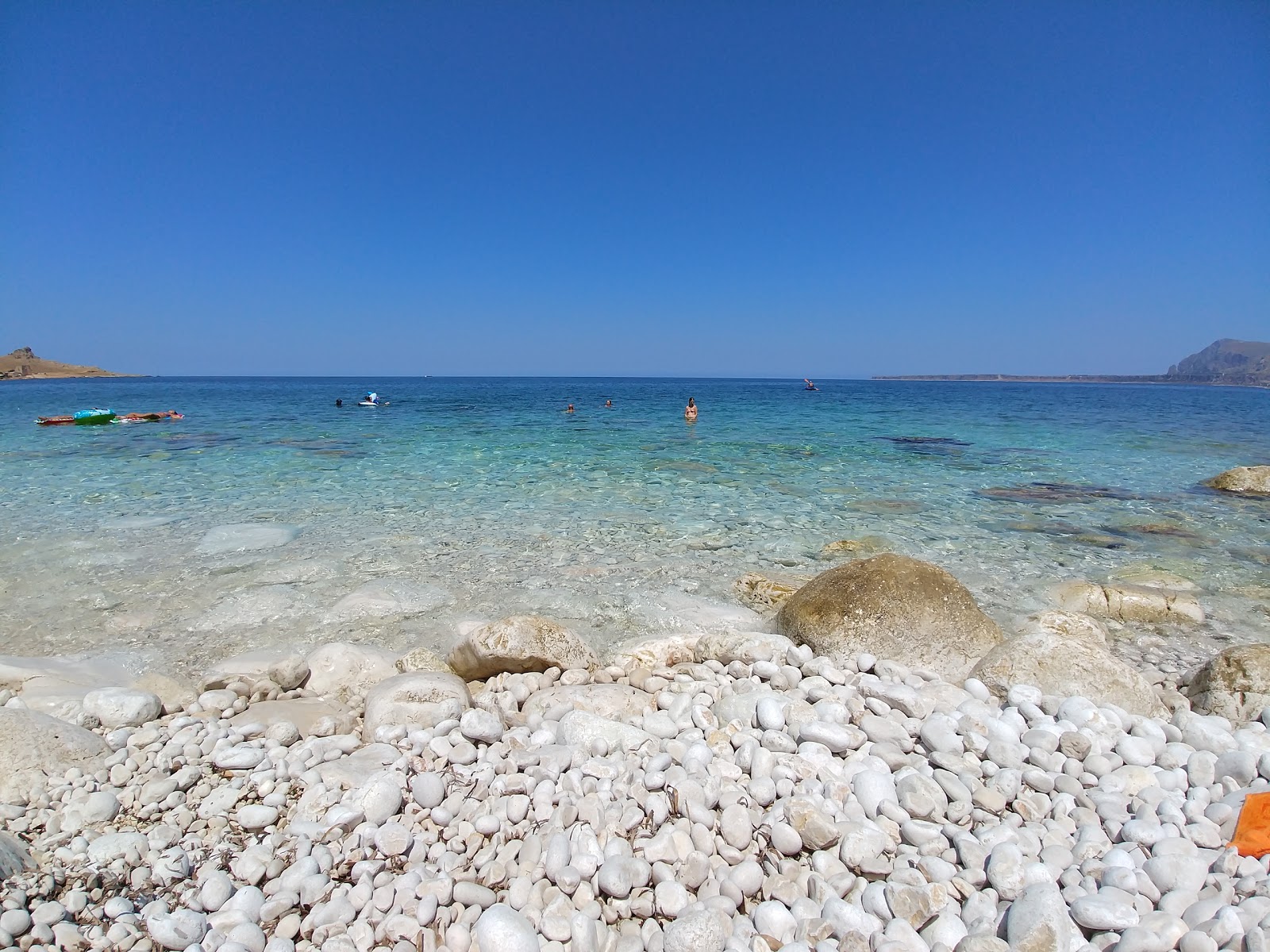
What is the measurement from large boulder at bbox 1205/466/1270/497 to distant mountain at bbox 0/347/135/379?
139 m

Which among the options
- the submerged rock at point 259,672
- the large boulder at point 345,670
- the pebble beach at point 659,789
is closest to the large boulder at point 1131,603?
the pebble beach at point 659,789

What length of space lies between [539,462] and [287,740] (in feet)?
42.1

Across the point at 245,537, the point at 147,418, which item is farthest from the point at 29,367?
the point at 245,537

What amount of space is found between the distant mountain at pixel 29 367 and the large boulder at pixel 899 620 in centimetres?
13560

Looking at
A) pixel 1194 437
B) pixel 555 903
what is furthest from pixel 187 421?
pixel 1194 437

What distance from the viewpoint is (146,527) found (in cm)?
899

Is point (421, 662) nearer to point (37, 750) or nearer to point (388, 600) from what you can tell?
point (388, 600)

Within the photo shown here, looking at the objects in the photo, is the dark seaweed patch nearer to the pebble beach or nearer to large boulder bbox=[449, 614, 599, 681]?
the pebble beach

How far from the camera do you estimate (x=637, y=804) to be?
9.48 feet

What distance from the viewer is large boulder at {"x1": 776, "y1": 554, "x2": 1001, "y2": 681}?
15.3 ft

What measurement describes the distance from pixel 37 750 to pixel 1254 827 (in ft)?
18.1

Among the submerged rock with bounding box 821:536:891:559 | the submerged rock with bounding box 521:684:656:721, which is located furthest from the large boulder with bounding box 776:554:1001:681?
the submerged rock with bounding box 821:536:891:559

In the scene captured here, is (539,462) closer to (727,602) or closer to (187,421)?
(727,602)

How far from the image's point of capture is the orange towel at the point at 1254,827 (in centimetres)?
249
